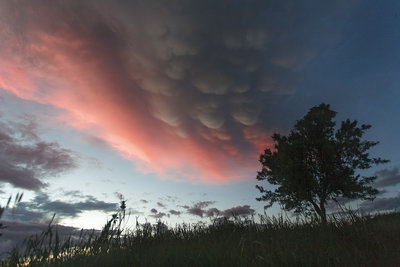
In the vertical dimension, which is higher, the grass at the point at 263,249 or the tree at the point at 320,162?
the tree at the point at 320,162

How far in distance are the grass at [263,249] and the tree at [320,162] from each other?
2077 cm

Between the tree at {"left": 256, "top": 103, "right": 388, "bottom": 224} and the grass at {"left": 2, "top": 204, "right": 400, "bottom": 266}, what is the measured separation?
20765 mm

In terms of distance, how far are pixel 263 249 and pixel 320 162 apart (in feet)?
92.6

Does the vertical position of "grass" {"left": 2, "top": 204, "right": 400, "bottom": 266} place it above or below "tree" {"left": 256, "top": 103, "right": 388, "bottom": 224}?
below

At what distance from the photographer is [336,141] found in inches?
1283

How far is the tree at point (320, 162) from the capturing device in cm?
3103

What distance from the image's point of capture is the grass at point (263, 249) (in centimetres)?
673

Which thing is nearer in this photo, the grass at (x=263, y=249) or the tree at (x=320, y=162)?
the grass at (x=263, y=249)

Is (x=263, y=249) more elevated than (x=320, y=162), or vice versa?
(x=320, y=162)

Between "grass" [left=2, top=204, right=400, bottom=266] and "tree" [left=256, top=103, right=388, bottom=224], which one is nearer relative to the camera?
"grass" [left=2, top=204, right=400, bottom=266]

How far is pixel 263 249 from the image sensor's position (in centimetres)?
709

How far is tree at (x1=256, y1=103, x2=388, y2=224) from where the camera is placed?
31.0m

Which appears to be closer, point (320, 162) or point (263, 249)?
point (263, 249)

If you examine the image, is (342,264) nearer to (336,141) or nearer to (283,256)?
(283,256)
